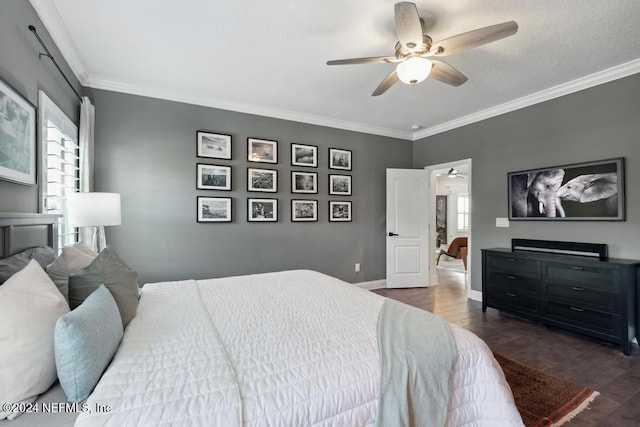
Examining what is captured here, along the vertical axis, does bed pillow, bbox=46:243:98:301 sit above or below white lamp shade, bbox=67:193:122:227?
below

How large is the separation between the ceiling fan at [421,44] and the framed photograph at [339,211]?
91.7 inches

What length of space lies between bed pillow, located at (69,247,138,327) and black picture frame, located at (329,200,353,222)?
310 centimetres

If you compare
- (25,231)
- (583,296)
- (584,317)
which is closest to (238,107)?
(25,231)

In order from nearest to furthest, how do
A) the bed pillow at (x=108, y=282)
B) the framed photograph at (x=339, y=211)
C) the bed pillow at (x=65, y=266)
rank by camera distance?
the bed pillow at (x=108, y=282), the bed pillow at (x=65, y=266), the framed photograph at (x=339, y=211)

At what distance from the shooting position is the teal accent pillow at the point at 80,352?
0.93 meters

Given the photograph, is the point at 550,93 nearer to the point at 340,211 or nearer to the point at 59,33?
the point at 340,211

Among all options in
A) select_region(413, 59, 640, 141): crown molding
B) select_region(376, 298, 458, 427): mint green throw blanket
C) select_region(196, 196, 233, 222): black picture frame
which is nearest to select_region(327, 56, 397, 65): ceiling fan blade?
select_region(376, 298, 458, 427): mint green throw blanket

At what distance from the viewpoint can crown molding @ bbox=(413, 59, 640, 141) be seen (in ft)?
9.30

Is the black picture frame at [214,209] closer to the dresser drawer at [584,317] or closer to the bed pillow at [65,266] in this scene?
the bed pillow at [65,266]

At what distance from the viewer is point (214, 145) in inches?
144

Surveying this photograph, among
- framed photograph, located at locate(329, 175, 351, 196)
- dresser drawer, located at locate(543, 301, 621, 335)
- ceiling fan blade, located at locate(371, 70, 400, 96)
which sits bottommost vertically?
dresser drawer, located at locate(543, 301, 621, 335)

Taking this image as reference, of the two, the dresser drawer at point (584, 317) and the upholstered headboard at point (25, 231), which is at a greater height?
the upholstered headboard at point (25, 231)

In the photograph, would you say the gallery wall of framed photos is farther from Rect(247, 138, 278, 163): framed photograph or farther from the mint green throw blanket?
the mint green throw blanket

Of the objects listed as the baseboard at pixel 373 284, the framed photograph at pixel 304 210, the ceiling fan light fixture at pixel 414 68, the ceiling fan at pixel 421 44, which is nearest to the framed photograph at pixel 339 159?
the framed photograph at pixel 304 210
